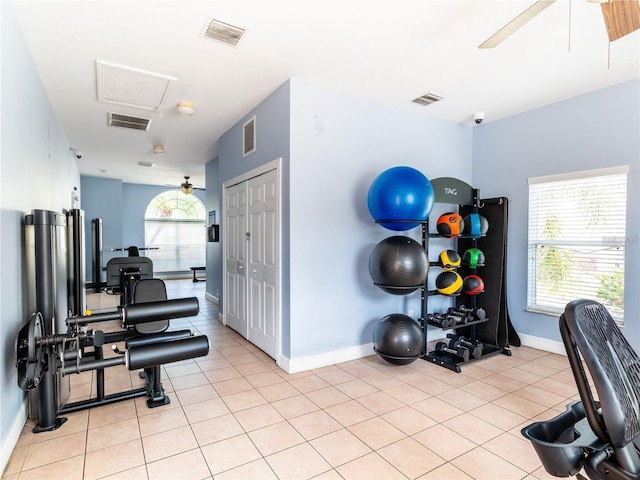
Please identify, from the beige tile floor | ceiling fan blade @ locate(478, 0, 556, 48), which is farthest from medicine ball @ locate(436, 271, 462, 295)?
ceiling fan blade @ locate(478, 0, 556, 48)

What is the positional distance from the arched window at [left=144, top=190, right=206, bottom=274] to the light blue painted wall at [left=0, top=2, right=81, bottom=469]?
8315mm

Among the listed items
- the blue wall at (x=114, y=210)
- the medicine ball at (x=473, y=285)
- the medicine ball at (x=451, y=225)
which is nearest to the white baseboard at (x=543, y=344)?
the medicine ball at (x=473, y=285)

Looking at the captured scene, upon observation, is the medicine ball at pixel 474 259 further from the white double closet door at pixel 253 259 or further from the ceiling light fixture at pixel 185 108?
the ceiling light fixture at pixel 185 108

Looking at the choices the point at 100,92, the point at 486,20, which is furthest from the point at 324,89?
the point at 100,92

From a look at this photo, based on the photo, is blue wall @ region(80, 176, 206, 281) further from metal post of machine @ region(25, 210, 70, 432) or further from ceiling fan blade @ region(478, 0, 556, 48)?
ceiling fan blade @ region(478, 0, 556, 48)

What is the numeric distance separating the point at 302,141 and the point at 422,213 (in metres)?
1.35

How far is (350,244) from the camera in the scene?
3.79m

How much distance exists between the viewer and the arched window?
11.0m

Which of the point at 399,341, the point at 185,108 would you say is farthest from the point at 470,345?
the point at 185,108

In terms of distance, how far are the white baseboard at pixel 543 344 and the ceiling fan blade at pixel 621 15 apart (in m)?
3.30

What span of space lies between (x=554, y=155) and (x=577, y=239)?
98cm

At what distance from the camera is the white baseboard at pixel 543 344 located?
158 inches

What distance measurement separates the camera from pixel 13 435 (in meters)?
2.20

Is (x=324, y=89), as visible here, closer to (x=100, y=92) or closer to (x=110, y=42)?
(x=110, y=42)
